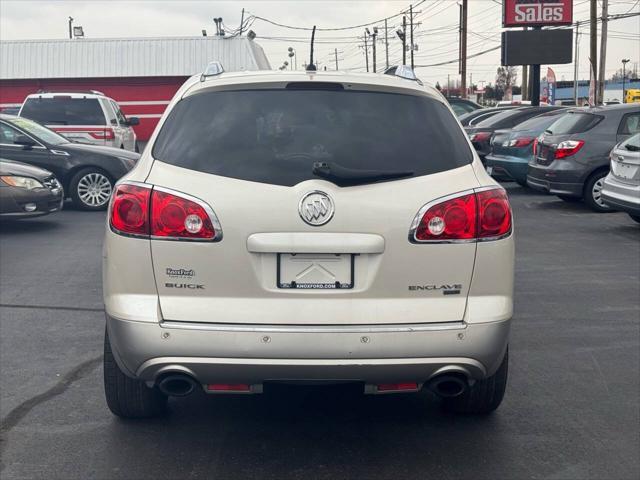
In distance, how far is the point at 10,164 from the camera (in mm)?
13258

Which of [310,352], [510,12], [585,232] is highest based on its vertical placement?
[510,12]

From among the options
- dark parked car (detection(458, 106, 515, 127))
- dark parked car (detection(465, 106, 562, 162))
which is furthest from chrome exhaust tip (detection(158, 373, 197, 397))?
dark parked car (detection(458, 106, 515, 127))

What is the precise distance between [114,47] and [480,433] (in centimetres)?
4888

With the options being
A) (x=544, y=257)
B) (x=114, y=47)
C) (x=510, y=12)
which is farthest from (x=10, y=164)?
(x=114, y=47)

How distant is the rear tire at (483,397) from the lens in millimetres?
5013

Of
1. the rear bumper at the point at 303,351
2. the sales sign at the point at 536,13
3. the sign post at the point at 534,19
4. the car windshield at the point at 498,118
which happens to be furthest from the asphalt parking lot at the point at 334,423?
the sales sign at the point at 536,13

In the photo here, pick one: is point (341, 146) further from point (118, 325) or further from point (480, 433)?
point (480, 433)

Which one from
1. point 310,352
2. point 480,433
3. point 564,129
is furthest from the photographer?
point 564,129

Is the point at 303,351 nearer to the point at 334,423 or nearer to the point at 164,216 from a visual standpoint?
the point at 164,216

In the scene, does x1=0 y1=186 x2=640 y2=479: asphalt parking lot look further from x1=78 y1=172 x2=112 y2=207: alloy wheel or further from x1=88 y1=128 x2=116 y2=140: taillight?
x1=88 y1=128 x2=116 y2=140: taillight

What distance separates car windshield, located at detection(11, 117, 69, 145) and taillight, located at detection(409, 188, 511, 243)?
1280 centimetres

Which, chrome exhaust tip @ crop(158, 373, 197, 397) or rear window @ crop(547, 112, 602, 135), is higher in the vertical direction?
rear window @ crop(547, 112, 602, 135)

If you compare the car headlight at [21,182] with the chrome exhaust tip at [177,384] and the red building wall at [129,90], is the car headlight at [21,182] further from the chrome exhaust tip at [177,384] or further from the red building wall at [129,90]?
the red building wall at [129,90]

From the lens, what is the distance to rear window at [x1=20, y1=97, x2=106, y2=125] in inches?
844
